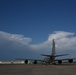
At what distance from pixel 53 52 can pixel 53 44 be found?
527 centimetres

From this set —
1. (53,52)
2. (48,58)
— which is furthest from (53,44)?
(48,58)

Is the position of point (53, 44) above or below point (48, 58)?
above

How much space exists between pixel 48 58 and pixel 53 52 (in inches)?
286

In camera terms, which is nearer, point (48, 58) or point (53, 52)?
point (48, 58)

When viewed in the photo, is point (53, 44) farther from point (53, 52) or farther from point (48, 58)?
point (48, 58)

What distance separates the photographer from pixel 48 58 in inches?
3632

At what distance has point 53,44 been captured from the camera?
103m

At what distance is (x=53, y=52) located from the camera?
324 ft

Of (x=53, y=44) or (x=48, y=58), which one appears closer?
(x=48, y=58)

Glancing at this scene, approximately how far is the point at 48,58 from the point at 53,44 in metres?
12.2
